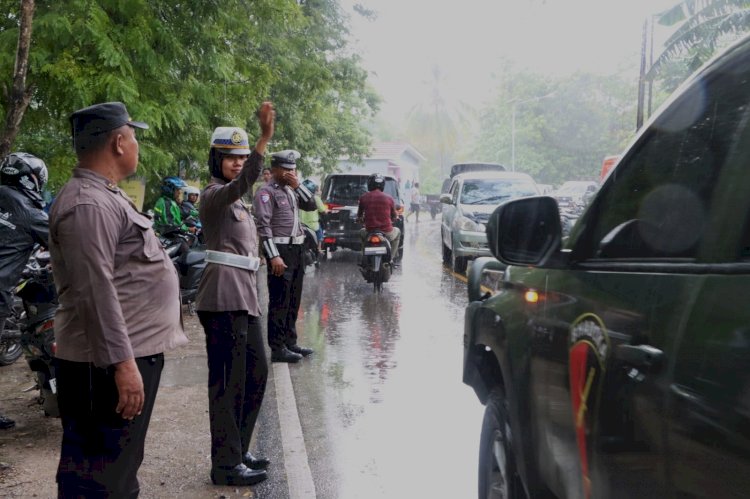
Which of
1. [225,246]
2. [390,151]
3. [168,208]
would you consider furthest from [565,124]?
[225,246]

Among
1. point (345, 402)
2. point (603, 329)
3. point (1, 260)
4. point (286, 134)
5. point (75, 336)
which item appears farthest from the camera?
point (286, 134)

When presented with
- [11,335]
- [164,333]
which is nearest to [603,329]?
[164,333]

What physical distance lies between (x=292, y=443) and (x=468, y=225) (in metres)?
10.5

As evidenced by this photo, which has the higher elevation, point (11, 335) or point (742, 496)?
point (742, 496)

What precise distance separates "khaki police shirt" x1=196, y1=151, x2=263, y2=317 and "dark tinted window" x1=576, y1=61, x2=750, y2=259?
2575 millimetres

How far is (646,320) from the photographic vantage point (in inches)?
82.4

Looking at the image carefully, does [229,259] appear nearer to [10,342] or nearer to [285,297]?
[285,297]

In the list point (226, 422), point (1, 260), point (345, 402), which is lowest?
point (345, 402)

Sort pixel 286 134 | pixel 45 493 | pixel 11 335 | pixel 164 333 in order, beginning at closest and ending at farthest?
1. pixel 164 333
2. pixel 45 493
3. pixel 11 335
4. pixel 286 134

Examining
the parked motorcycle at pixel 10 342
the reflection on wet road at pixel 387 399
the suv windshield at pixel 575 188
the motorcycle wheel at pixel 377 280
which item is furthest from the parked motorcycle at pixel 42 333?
the suv windshield at pixel 575 188

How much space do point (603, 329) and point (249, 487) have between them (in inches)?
121

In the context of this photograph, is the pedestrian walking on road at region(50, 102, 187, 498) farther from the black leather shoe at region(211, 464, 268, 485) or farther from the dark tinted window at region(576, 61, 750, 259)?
the dark tinted window at region(576, 61, 750, 259)

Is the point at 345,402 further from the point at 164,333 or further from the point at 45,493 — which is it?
the point at 164,333

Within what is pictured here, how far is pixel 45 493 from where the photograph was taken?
4723 millimetres
